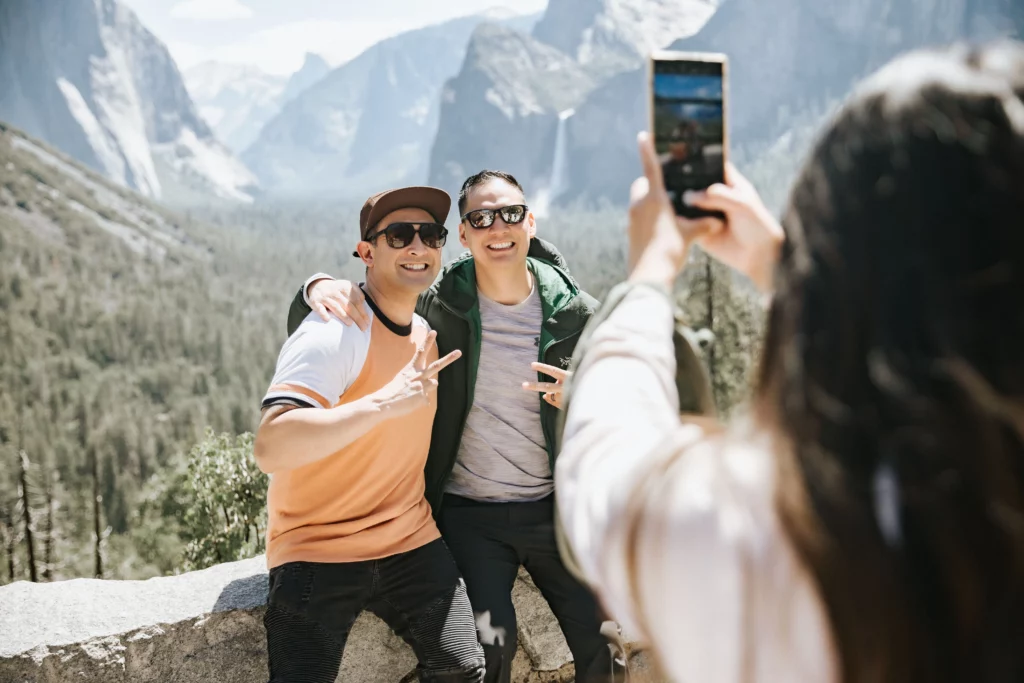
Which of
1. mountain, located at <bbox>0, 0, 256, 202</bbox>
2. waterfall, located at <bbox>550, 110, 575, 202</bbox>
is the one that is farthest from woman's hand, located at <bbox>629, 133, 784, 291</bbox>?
mountain, located at <bbox>0, 0, 256, 202</bbox>

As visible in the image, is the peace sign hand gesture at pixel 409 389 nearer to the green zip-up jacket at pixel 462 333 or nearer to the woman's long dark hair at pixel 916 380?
the green zip-up jacket at pixel 462 333

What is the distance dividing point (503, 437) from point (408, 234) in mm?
843

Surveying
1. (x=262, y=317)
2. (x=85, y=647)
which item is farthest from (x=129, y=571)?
(x=262, y=317)

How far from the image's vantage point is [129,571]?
38.1 metres

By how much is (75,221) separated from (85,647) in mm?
122739

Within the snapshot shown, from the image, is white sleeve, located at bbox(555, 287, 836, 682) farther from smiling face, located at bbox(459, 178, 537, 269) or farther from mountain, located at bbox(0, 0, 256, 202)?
mountain, located at bbox(0, 0, 256, 202)

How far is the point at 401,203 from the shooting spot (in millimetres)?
3061

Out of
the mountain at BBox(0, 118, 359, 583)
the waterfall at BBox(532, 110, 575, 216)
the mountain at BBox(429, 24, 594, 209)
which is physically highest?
the mountain at BBox(429, 24, 594, 209)

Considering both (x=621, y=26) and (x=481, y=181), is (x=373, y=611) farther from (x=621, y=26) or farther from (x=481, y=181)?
(x=621, y=26)

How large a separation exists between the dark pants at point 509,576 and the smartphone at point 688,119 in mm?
1849

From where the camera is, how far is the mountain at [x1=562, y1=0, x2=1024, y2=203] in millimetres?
110750

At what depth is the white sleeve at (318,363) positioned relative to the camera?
2391 millimetres

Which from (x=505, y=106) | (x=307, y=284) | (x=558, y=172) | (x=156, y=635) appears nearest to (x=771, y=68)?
(x=558, y=172)

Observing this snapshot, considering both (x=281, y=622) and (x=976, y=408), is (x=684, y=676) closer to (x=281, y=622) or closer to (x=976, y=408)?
(x=976, y=408)
